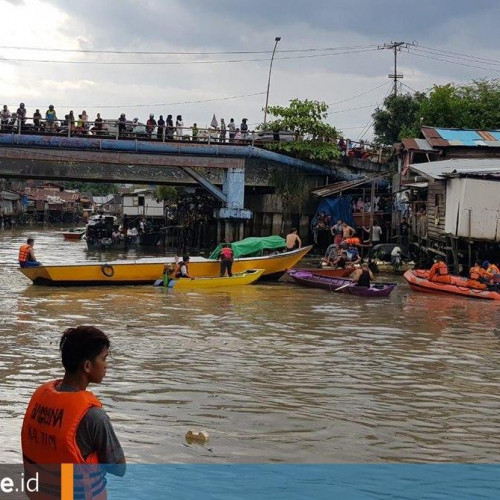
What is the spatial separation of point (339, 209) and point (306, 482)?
28.9 m

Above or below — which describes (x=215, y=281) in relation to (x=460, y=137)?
below

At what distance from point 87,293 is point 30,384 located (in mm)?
10630

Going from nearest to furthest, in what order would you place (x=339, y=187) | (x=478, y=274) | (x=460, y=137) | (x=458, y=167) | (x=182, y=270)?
(x=478, y=274)
(x=182, y=270)
(x=458, y=167)
(x=460, y=137)
(x=339, y=187)

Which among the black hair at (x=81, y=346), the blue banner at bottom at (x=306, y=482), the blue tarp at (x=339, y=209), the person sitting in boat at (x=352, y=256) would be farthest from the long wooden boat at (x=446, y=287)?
the black hair at (x=81, y=346)

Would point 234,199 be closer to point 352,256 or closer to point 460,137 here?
point 460,137

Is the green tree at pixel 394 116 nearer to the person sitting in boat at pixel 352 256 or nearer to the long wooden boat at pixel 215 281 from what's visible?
the person sitting in boat at pixel 352 256

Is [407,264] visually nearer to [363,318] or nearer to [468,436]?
[363,318]

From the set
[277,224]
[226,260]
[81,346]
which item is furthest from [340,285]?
[81,346]

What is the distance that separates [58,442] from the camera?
12.2ft

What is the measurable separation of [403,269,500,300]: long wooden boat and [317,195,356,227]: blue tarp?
12152 millimetres

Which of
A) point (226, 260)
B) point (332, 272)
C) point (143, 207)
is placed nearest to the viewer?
point (226, 260)

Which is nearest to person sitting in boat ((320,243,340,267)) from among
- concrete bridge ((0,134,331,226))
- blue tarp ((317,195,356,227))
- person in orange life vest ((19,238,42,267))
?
concrete bridge ((0,134,331,226))

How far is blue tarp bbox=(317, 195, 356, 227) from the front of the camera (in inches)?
1395

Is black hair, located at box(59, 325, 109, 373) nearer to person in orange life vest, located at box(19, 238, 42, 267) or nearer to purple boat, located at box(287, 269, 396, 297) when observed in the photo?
purple boat, located at box(287, 269, 396, 297)
